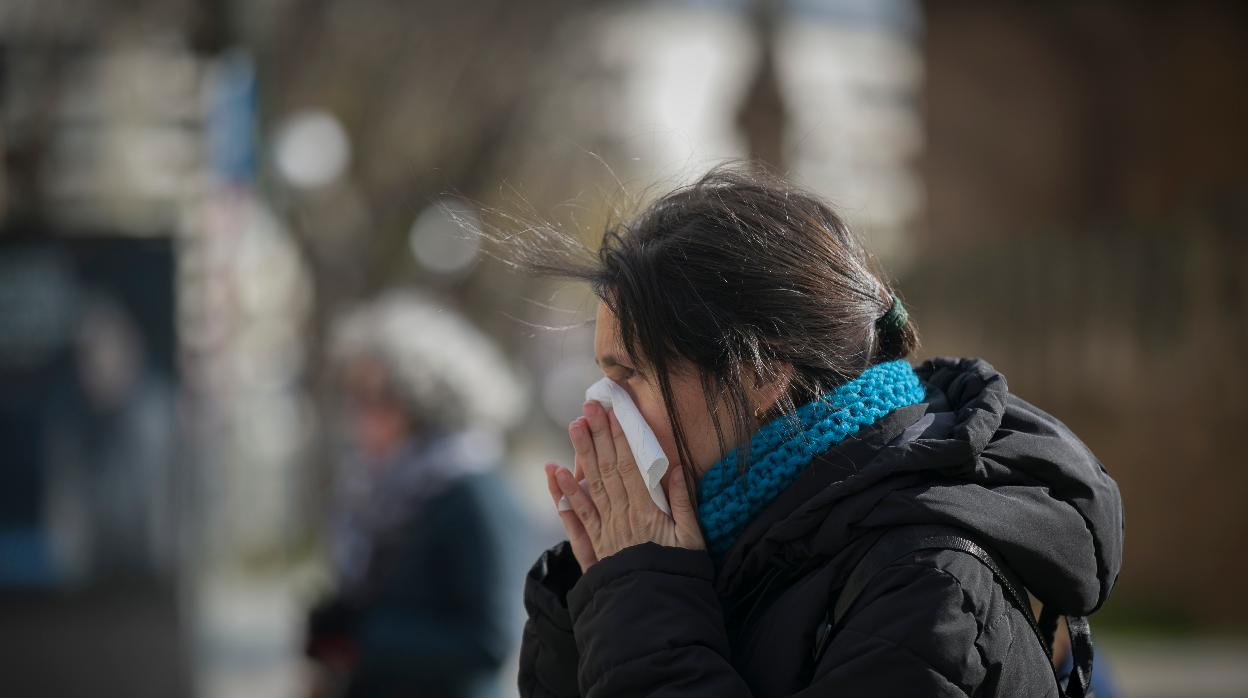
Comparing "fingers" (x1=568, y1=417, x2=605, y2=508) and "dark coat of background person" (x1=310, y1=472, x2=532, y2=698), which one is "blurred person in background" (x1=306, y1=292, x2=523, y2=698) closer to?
"dark coat of background person" (x1=310, y1=472, x2=532, y2=698)

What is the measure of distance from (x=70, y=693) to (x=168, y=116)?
655 centimetres

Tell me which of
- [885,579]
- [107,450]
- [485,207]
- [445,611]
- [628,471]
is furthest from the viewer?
[107,450]

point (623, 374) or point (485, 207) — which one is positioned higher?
point (485, 207)

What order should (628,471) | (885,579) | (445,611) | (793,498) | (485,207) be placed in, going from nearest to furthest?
1. (885,579)
2. (793,498)
3. (628,471)
4. (485,207)
5. (445,611)

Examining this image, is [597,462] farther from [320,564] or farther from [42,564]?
[320,564]

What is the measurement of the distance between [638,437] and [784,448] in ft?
0.69

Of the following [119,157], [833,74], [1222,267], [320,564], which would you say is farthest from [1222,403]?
[833,74]

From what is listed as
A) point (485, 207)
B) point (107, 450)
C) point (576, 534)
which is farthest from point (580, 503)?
A: point (107, 450)

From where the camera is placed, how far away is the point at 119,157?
17.8m

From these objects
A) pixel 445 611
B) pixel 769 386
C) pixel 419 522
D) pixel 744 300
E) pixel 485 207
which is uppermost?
pixel 485 207

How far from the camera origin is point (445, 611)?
3783 mm

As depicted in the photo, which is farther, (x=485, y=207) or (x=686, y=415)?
(x=485, y=207)

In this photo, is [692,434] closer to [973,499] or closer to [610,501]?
[610,501]

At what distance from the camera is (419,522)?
151 inches
